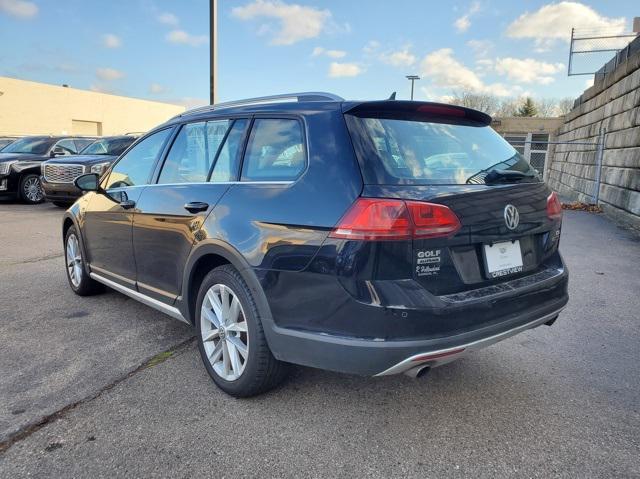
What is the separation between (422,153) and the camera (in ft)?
8.45

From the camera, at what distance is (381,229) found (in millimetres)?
2201

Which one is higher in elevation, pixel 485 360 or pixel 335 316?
pixel 335 316

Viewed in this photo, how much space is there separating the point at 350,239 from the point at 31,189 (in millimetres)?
13464

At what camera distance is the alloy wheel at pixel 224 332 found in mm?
2812

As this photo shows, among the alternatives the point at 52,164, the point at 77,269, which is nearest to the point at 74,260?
the point at 77,269

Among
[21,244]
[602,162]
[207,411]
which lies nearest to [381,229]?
[207,411]

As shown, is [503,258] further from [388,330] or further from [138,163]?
[138,163]

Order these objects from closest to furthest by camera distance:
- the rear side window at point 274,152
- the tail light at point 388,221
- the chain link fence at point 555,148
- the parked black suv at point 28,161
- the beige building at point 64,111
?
1. the tail light at point 388,221
2. the rear side window at point 274,152
3. the chain link fence at point 555,148
4. the parked black suv at point 28,161
5. the beige building at point 64,111

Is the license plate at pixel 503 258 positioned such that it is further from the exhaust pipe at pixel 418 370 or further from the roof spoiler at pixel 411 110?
the roof spoiler at pixel 411 110

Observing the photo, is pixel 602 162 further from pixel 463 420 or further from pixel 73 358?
pixel 73 358

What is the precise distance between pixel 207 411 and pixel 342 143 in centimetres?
165

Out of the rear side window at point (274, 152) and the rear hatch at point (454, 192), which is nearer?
the rear hatch at point (454, 192)

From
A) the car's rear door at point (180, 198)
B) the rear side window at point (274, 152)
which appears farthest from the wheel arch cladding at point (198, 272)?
the rear side window at point (274, 152)

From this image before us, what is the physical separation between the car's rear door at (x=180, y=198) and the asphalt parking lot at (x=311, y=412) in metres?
0.61
